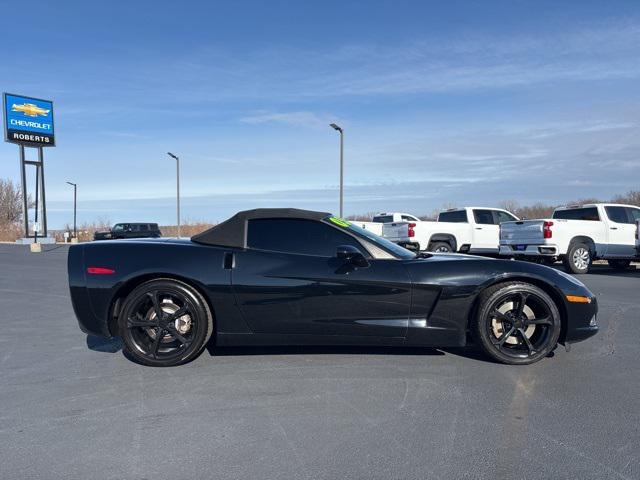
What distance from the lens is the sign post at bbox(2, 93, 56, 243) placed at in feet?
123

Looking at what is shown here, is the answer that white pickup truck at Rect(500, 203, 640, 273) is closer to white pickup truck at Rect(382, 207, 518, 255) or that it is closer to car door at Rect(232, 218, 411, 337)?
white pickup truck at Rect(382, 207, 518, 255)

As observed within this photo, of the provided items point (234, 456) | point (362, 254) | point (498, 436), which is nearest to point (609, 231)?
point (362, 254)

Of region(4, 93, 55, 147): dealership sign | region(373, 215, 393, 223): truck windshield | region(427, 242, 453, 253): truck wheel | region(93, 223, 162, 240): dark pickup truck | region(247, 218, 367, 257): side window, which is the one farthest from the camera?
region(93, 223, 162, 240): dark pickup truck

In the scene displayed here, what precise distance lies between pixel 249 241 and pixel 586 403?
118 inches

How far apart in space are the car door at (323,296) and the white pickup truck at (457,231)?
40.7 ft

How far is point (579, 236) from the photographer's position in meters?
14.0

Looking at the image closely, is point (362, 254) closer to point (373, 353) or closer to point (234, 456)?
point (373, 353)

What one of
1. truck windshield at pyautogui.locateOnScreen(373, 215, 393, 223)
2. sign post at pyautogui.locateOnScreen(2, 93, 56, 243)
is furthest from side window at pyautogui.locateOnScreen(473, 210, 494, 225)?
sign post at pyautogui.locateOnScreen(2, 93, 56, 243)

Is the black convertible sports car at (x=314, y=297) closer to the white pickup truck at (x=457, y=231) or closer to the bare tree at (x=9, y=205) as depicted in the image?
the white pickup truck at (x=457, y=231)

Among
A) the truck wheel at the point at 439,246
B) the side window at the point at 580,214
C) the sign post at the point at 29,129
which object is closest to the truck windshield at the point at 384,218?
the truck wheel at the point at 439,246

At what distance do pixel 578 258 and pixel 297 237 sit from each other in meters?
11.4

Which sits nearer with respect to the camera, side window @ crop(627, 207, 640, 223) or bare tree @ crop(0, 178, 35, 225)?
side window @ crop(627, 207, 640, 223)

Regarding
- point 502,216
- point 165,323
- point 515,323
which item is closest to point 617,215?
point 502,216

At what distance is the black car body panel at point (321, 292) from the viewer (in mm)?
4566
